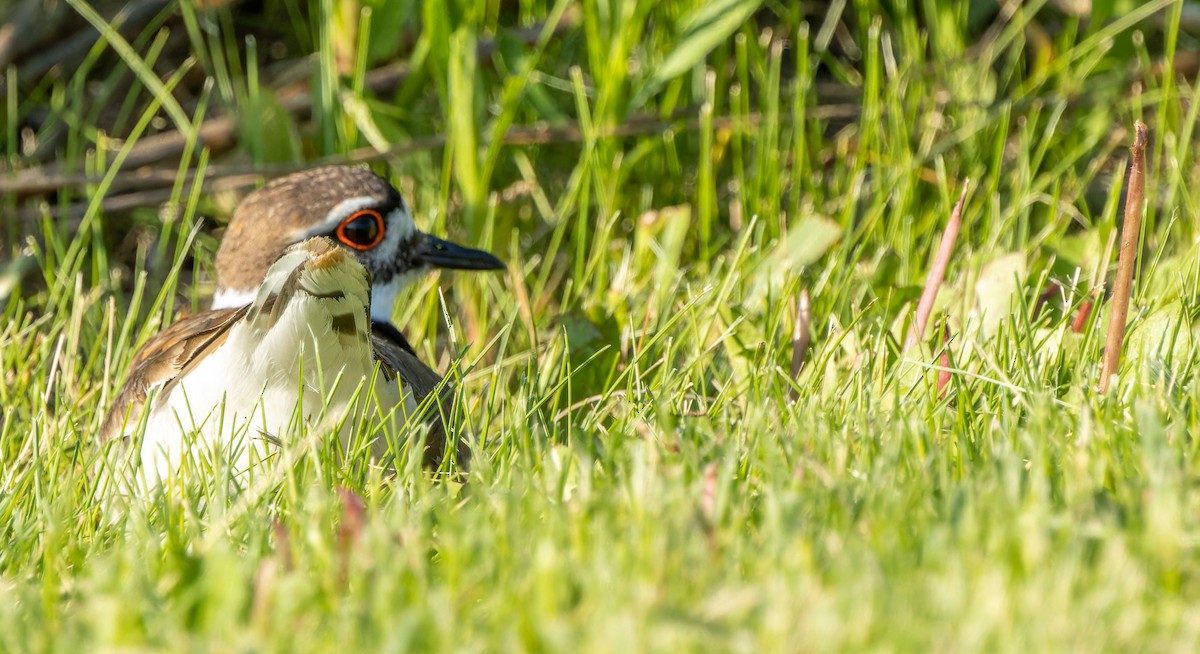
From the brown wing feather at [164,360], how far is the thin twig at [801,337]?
4.43 ft

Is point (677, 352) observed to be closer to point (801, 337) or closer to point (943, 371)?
point (801, 337)

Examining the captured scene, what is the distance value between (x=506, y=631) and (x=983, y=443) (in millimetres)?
1136

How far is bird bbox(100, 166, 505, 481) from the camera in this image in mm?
2854

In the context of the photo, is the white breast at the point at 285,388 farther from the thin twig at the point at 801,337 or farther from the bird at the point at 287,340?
the thin twig at the point at 801,337

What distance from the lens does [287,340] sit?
2908 millimetres

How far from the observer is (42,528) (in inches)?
103

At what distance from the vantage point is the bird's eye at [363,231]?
4.19m

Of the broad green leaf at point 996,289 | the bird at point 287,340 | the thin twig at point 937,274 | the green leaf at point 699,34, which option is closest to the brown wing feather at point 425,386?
the bird at point 287,340

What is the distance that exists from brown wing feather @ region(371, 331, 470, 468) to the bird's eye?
0.53 meters

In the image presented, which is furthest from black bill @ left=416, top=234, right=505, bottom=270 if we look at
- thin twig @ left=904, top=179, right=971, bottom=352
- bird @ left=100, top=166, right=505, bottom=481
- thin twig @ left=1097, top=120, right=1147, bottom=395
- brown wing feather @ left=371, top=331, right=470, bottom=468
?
thin twig @ left=1097, top=120, right=1147, bottom=395

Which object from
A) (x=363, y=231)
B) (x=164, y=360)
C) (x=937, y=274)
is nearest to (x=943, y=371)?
(x=937, y=274)

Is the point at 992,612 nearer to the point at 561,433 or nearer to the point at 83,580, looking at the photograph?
the point at 83,580

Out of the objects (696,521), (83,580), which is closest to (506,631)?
(696,521)

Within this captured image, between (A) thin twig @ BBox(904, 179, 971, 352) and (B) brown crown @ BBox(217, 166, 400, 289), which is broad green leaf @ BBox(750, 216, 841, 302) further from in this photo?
(B) brown crown @ BBox(217, 166, 400, 289)
